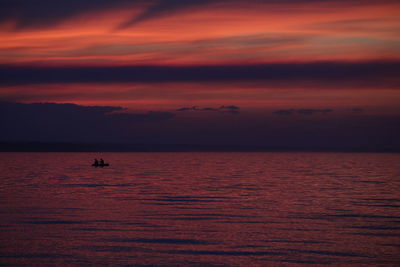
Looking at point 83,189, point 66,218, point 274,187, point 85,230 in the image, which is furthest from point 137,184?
point 85,230

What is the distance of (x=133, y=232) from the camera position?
32.6 meters

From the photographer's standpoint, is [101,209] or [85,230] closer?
[85,230]

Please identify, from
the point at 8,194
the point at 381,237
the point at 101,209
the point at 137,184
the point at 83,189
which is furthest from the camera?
the point at 137,184

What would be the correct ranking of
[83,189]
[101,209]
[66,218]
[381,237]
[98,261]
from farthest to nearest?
[83,189]
[101,209]
[66,218]
[381,237]
[98,261]

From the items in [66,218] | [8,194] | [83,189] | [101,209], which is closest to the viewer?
[66,218]

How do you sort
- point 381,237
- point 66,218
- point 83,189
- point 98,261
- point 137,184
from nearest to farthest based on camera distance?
1. point 98,261
2. point 381,237
3. point 66,218
4. point 83,189
5. point 137,184

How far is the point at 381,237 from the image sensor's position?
31.4 metres

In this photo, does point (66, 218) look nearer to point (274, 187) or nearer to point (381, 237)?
point (381, 237)

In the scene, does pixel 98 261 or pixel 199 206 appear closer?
pixel 98 261

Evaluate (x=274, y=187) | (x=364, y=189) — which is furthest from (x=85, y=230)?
(x=364, y=189)

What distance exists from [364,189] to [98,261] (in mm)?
42079

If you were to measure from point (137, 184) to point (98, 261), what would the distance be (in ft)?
136

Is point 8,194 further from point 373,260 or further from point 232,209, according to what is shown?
point 373,260

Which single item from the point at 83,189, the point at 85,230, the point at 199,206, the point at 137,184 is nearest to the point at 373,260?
the point at 85,230
